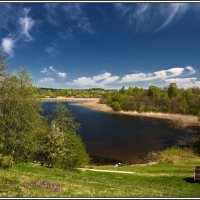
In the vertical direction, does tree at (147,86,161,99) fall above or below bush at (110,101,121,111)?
above

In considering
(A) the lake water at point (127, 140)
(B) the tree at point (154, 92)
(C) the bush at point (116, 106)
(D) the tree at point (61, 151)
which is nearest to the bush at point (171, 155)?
(A) the lake water at point (127, 140)

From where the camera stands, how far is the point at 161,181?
3416cm

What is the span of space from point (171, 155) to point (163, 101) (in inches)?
4399

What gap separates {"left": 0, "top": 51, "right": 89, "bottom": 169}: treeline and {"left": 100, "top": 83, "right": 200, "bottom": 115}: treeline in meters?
118

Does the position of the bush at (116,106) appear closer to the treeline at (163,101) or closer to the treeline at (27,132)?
the treeline at (163,101)

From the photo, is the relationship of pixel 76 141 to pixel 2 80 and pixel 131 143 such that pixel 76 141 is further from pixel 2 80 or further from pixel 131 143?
pixel 131 143

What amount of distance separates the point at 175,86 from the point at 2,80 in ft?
522

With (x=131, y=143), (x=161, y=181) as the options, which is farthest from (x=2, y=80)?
(x=131, y=143)

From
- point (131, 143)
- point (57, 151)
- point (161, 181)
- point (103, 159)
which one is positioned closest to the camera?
point (161, 181)

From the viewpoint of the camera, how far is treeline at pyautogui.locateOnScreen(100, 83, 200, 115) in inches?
6358

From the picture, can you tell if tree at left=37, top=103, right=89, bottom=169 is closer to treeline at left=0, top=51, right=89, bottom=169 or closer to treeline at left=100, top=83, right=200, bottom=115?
treeline at left=0, top=51, right=89, bottom=169

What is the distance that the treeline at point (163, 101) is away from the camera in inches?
6358

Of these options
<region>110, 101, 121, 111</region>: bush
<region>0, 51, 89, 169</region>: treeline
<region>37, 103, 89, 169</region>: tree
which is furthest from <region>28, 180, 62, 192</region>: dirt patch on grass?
<region>110, 101, 121, 111</region>: bush

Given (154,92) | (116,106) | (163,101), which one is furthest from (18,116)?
(154,92)
